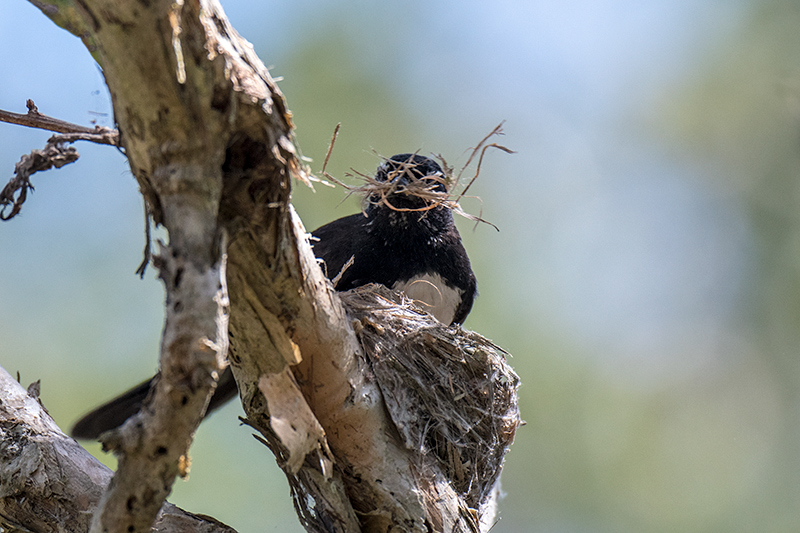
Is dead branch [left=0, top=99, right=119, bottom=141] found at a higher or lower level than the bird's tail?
higher

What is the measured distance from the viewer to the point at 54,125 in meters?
2.41

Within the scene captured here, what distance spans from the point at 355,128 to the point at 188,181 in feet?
24.8

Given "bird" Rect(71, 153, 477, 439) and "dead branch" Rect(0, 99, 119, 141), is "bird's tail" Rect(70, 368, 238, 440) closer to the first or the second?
"bird" Rect(71, 153, 477, 439)

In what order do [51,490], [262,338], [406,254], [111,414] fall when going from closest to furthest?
[262,338] → [51,490] → [111,414] → [406,254]

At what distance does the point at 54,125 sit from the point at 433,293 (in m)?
2.36

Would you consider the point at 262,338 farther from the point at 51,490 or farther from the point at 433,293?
the point at 433,293

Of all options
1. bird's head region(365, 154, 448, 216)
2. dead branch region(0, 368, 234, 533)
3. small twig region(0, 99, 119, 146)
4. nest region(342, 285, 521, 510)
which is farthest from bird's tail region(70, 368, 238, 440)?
small twig region(0, 99, 119, 146)

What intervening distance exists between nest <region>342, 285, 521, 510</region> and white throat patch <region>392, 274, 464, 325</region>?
0.48 metres

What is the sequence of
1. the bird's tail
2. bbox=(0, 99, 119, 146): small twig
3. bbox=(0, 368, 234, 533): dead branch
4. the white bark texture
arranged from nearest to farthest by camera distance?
the white bark texture < bbox=(0, 99, 119, 146): small twig < bbox=(0, 368, 234, 533): dead branch < the bird's tail

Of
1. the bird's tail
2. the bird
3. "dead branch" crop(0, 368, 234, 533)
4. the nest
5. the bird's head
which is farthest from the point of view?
the bird

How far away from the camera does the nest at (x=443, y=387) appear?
2.85 m

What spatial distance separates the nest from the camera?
2.85 m

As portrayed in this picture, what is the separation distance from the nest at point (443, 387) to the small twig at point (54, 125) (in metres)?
1.15

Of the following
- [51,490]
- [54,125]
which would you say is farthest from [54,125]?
[51,490]
